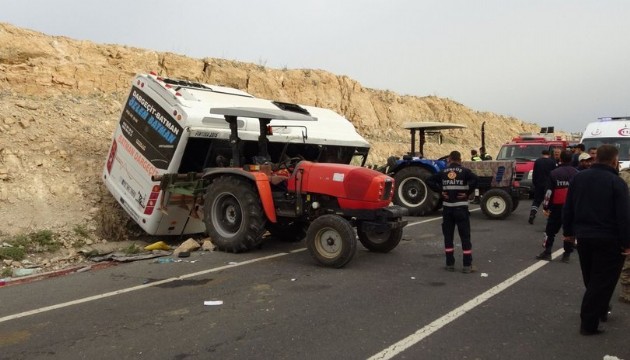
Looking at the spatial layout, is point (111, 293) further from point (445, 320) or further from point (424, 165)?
point (424, 165)

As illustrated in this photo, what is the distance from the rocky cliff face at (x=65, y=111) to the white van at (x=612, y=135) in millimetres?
12661

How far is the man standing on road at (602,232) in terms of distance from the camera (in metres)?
4.60

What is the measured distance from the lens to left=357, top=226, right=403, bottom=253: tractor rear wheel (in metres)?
8.13

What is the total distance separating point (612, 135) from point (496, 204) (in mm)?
4879

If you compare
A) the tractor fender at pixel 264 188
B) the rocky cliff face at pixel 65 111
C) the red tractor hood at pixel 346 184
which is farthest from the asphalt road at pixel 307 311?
the rocky cliff face at pixel 65 111

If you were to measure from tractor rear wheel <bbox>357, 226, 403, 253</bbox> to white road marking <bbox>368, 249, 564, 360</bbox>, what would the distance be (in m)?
1.95

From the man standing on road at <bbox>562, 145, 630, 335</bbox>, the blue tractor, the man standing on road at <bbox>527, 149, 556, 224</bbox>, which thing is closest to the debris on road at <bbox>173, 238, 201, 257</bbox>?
the blue tractor

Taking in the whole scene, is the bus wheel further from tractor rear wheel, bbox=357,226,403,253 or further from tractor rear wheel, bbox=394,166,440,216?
tractor rear wheel, bbox=394,166,440,216

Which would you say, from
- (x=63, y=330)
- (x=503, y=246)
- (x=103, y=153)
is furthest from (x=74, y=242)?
(x=503, y=246)

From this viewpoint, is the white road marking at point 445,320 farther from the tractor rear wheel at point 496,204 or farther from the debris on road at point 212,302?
the tractor rear wheel at point 496,204

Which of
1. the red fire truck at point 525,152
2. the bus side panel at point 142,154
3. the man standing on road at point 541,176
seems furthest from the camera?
the red fire truck at point 525,152

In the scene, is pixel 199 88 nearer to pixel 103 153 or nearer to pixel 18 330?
pixel 103 153

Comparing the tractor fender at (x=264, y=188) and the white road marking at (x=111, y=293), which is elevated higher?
the tractor fender at (x=264, y=188)

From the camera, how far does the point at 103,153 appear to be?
12.2 metres
